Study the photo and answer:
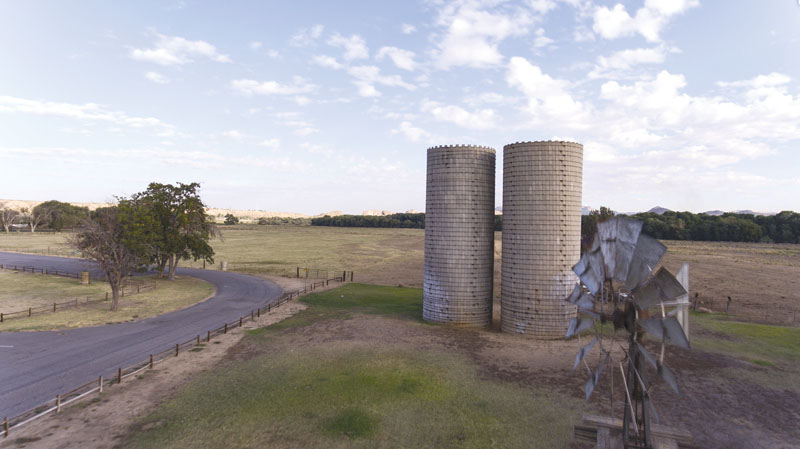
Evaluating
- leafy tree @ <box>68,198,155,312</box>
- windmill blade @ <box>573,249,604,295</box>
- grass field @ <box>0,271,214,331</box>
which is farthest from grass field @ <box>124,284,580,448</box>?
leafy tree @ <box>68,198,155,312</box>

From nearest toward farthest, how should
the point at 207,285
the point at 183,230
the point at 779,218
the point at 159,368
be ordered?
the point at 159,368 → the point at 207,285 → the point at 183,230 → the point at 779,218

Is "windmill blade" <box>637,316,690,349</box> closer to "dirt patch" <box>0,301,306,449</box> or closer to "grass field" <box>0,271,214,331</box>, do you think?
"dirt patch" <box>0,301,306,449</box>

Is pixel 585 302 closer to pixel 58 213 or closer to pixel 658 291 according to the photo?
pixel 658 291

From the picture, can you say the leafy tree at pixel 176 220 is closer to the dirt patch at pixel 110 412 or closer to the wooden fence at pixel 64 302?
the wooden fence at pixel 64 302

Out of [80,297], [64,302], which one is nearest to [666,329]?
[64,302]

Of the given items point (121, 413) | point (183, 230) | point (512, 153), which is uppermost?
point (512, 153)

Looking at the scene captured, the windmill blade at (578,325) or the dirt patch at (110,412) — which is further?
the dirt patch at (110,412)

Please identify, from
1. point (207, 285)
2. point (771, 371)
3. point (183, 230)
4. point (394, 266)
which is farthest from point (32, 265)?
point (771, 371)

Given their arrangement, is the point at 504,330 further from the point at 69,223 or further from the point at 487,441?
the point at 69,223

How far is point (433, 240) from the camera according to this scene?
29.5 meters

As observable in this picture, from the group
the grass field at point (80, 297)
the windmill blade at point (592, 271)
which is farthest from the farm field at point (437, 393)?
the grass field at point (80, 297)

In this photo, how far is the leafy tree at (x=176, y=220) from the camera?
1880 inches

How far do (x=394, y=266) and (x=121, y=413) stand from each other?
2060 inches

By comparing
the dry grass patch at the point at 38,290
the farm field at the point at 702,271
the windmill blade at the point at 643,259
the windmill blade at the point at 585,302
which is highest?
the windmill blade at the point at 643,259
